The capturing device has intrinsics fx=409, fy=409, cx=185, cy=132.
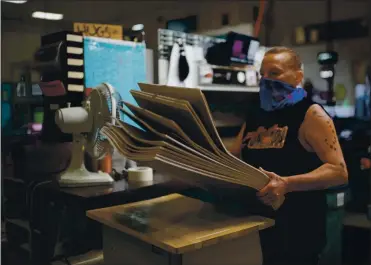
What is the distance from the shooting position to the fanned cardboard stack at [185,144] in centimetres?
63

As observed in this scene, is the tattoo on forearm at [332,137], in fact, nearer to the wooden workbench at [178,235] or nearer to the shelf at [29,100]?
the wooden workbench at [178,235]

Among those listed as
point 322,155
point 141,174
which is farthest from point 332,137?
point 141,174

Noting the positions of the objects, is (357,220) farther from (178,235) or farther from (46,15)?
(46,15)

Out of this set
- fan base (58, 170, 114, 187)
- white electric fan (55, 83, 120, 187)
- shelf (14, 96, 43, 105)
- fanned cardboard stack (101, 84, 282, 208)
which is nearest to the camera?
fanned cardboard stack (101, 84, 282, 208)

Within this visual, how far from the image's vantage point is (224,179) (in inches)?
26.0

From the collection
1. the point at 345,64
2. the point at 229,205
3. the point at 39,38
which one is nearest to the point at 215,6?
the point at 345,64

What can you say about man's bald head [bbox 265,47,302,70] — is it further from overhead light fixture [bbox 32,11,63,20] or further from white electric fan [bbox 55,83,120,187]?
overhead light fixture [bbox 32,11,63,20]

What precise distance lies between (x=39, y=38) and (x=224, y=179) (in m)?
0.64

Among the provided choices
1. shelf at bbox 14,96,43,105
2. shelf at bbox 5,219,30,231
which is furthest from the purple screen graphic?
shelf at bbox 5,219,30,231

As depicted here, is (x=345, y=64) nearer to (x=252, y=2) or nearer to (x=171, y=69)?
(x=252, y=2)

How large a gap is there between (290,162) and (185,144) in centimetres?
28

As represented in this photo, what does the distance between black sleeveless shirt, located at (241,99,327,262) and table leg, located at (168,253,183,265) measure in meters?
0.26

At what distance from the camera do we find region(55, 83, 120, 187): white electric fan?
1.05 m

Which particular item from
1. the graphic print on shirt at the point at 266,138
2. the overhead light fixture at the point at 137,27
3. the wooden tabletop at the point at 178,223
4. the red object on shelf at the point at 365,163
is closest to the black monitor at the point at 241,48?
the overhead light fixture at the point at 137,27
